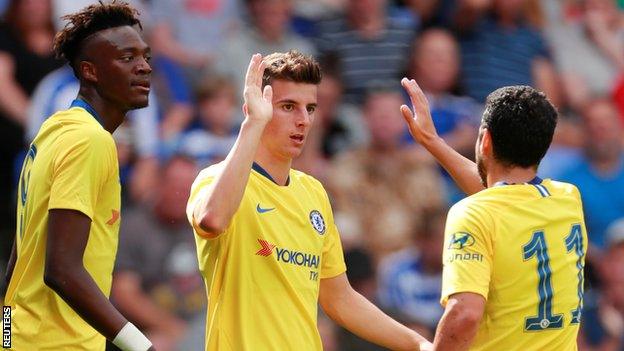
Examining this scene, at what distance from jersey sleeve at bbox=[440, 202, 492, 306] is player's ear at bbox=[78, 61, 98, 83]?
1871 millimetres

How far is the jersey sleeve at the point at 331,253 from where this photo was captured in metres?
6.47

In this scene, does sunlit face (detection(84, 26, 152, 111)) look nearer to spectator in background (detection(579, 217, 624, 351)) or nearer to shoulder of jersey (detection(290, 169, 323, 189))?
shoulder of jersey (detection(290, 169, 323, 189))

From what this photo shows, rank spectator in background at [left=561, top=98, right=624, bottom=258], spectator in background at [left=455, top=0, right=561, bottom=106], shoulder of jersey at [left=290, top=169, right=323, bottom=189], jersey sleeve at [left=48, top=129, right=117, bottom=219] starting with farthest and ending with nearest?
spectator in background at [left=561, top=98, right=624, bottom=258]
spectator in background at [left=455, top=0, right=561, bottom=106]
shoulder of jersey at [left=290, top=169, right=323, bottom=189]
jersey sleeve at [left=48, top=129, right=117, bottom=219]

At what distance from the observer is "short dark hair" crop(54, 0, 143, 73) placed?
6.09m

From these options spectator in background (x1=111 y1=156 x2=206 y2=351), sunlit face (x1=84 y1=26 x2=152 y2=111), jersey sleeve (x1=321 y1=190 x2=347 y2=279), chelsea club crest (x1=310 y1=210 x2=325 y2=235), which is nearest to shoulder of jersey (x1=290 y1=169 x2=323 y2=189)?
jersey sleeve (x1=321 y1=190 x2=347 y2=279)

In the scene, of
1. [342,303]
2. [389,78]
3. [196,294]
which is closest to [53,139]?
[342,303]

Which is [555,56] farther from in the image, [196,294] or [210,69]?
[196,294]

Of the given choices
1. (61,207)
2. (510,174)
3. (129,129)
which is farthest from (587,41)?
(61,207)

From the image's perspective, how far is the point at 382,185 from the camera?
13.0 meters

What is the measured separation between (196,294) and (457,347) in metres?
6.38

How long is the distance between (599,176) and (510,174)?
8639 mm

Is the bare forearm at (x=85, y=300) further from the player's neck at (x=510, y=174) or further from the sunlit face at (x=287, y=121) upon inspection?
the player's neck at (x=510, y=174)

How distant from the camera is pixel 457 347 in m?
5.75

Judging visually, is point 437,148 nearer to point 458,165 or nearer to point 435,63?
point 458,165
